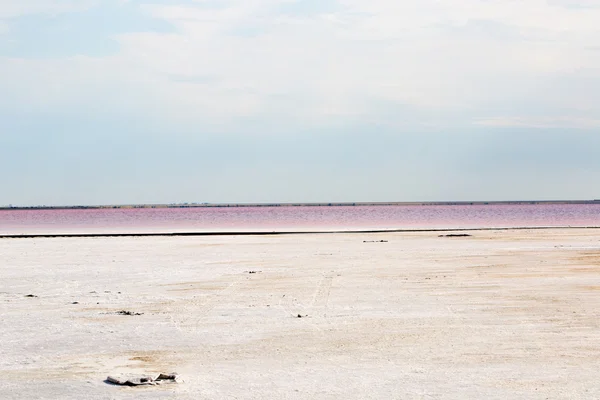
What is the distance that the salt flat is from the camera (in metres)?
→ 8.90

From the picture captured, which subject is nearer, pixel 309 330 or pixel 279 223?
pixel 309 330

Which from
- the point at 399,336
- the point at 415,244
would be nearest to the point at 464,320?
the point at 399,336

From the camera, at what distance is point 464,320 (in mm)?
13039

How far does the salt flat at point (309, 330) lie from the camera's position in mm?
8898

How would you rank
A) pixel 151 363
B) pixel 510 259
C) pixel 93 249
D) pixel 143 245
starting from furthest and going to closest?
pixel 143 245
pixel 93 249
pixel 510 259
pixel 151 363

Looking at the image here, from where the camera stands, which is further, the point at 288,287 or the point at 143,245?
the point at 143,245

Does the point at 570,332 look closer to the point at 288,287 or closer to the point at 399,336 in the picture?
the point at 399,336

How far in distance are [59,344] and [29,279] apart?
32.4 ft

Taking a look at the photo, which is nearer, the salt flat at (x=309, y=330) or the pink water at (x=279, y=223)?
the salt flat at (x=309, y=330)

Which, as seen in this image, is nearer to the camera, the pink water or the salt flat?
the salt flat

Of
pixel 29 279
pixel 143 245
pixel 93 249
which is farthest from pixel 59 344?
pixel 143 245

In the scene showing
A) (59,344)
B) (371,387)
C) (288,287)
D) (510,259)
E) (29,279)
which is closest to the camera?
(371,387)

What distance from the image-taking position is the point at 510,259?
2514cm

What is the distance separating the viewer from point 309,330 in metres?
12.2
